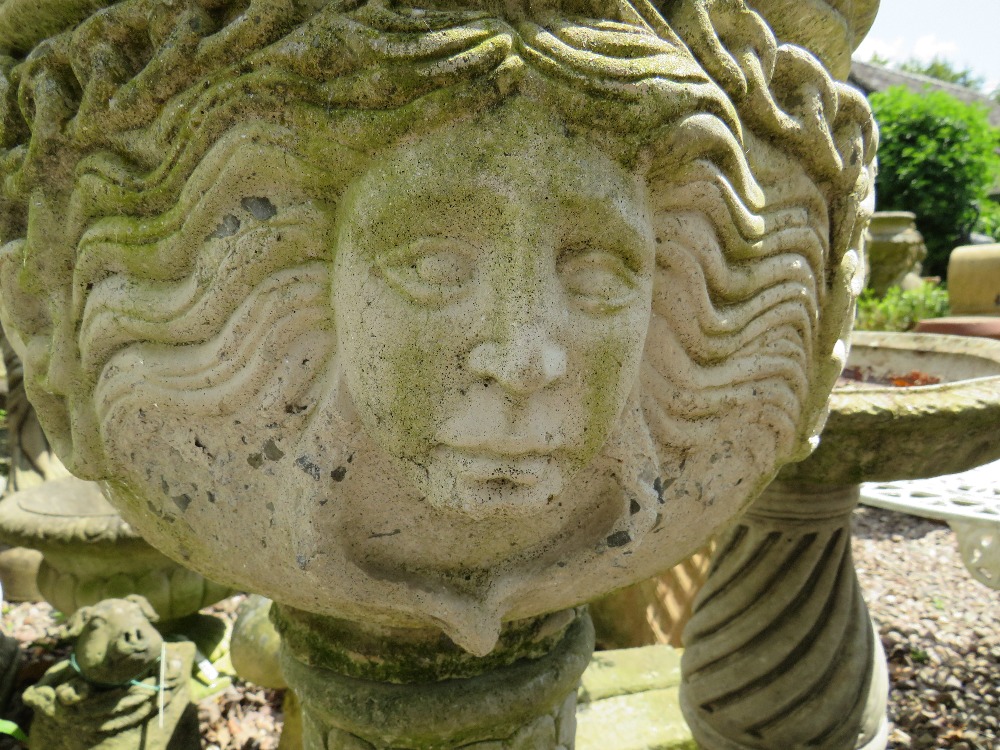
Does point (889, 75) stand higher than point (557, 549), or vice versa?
point (889, 75)

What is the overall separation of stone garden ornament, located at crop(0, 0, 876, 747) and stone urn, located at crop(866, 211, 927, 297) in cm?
805

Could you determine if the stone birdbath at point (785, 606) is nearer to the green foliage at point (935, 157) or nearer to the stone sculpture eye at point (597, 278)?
the stone sculpture eye at point (597, 278)

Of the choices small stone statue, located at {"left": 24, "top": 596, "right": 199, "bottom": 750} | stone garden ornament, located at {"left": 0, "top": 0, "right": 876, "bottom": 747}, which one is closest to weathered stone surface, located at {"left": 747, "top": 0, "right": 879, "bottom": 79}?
stone garden ornament, located at {"left": 0, "top": 0, "right": 876, "bottom": 747}

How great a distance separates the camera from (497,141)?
0.76 metres

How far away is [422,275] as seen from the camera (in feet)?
2.61

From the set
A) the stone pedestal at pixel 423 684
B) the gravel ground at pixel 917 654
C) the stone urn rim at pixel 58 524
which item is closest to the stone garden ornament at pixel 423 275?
the stone pedestal at pixel 423 684

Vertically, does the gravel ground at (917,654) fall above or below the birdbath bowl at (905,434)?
below

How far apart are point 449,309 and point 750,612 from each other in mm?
1302

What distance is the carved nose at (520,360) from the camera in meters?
0.78

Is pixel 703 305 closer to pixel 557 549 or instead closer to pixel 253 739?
pixel 557 549

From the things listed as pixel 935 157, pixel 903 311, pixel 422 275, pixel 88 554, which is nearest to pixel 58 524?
pixel 88 554

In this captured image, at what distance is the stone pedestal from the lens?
1.21 metres

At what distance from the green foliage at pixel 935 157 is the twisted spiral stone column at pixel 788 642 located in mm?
9305

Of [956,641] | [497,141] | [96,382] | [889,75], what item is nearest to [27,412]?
[96,382]
